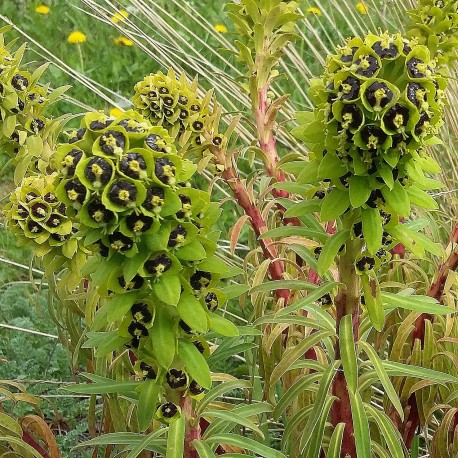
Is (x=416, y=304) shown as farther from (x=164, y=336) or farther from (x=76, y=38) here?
(x=76, y=38)

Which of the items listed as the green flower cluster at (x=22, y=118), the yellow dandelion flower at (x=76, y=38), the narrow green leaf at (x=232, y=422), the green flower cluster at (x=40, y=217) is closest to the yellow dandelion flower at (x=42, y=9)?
the yellow dandelion flower at (x=76, y=38)

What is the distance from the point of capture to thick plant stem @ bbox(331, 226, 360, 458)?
134 cm

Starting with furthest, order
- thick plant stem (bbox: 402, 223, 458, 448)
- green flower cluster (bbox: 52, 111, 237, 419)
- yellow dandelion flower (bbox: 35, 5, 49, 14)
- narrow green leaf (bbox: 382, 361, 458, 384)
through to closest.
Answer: yellow dandelion flower (bbox: 35, 5, 49, 14), thick plant stem (bbox: 402, 223, 458, 448), narrow green leaf (bbox: 382, 361, 458, 384), green flower cluster (bbox: 52, 111, 237, 419)

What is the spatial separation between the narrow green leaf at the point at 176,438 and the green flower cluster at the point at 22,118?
0.83m

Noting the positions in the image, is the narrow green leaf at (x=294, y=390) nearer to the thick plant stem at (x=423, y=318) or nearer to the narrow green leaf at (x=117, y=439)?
the narrow green leaf at (x=117, y=439)

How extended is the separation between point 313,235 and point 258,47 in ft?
2.96

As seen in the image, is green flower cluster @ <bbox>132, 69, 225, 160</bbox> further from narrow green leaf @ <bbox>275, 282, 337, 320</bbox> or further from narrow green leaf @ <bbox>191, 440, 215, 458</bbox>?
narrow green leaf @ <bbox>191, 440, 215, 458</bbox>

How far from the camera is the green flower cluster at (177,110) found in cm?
172

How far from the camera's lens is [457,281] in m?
1.83

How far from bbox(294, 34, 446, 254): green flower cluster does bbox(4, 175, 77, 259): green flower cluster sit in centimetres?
64

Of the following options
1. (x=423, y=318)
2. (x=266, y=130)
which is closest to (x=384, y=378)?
(x=423, y=318)

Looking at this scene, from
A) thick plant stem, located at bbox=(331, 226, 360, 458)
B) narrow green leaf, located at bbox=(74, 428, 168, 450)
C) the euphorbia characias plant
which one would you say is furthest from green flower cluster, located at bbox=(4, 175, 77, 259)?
thick plant stem, located at bbox=(331, 226, 360, 458)

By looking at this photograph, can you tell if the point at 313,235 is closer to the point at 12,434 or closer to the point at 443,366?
the point at 443,366

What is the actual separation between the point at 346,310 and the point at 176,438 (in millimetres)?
439
